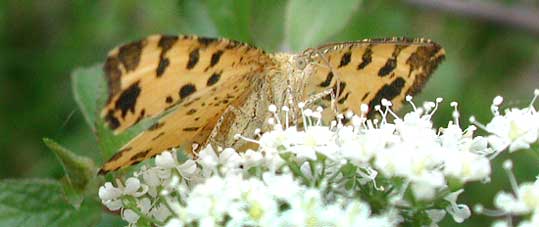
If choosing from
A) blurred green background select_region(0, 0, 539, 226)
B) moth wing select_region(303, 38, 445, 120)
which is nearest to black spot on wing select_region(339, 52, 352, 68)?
moth wing select_region(303, 38, 445, 120)

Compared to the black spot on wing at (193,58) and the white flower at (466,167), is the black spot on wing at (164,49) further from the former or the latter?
the white flower at (466,167)

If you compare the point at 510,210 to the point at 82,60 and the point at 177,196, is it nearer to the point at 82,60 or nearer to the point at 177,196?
the point at 177,196

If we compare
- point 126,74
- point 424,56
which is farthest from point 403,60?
point 126,74

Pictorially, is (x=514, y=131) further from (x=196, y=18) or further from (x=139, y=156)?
(x=196, y=18)

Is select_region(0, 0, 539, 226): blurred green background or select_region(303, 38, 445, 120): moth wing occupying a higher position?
select_region(0, 0, 539, 226): blurred green background

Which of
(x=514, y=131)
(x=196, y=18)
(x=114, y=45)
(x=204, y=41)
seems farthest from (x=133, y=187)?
(x=114, y=45)

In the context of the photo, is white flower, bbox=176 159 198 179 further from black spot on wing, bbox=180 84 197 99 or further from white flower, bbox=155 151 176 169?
black spot on wing, bbox=180 84 197 99
